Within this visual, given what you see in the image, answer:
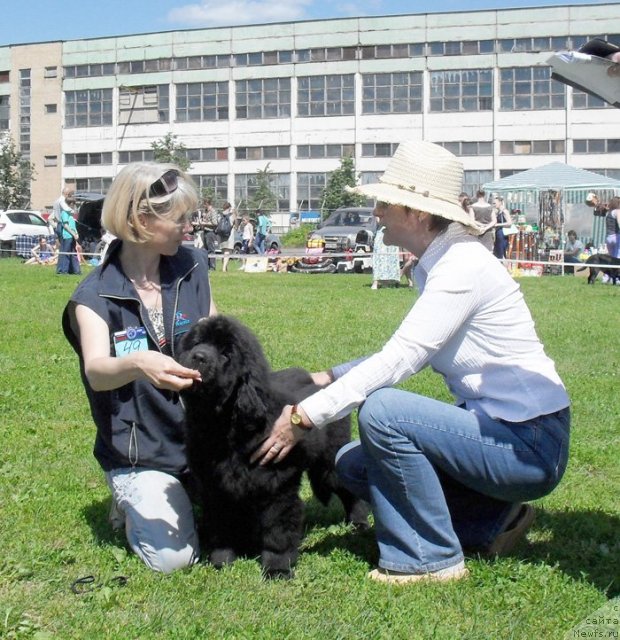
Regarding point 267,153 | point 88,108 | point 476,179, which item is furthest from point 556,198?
point 88,108

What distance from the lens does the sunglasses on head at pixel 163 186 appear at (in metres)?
3.90

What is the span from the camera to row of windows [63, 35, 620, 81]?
53062 millimetres

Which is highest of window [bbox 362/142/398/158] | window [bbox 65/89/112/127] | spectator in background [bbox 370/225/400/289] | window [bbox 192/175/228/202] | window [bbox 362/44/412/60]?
window [bbox 362/44/412/60]

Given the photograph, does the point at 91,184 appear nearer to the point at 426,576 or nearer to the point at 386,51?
the point at 386,51

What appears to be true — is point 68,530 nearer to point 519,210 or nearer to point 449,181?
point 449,181

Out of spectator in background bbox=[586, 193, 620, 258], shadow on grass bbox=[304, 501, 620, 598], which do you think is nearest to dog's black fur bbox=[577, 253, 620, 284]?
spectator in background bbox=[586, 193, 620, 258]

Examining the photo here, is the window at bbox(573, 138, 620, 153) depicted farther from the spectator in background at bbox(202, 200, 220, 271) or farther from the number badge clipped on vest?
the number badge clipped on vest

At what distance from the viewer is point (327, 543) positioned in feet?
13.3

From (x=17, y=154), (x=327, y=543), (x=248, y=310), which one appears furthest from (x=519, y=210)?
(x=17, y=154)

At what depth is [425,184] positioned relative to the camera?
3.50m

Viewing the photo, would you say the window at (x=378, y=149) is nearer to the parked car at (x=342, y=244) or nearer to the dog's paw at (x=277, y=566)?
the parked car at (x=342, y=244)

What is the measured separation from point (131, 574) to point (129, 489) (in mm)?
427

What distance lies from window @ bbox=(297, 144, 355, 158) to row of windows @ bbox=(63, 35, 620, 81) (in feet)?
17.7

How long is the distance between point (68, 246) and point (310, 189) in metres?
38.5
